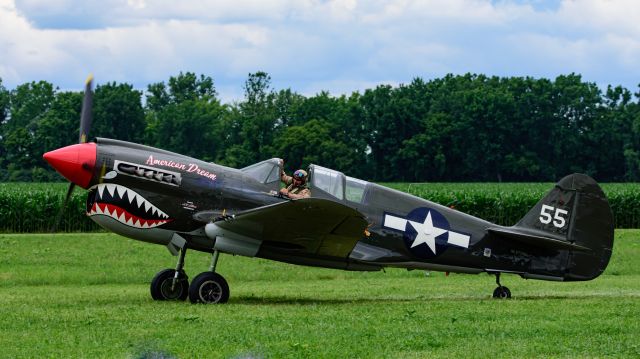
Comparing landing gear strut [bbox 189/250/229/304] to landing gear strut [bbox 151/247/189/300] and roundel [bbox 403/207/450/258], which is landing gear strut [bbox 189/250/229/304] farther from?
roundel [bbox 403/207/450/258]

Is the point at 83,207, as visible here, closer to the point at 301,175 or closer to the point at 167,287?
the point at 167,287

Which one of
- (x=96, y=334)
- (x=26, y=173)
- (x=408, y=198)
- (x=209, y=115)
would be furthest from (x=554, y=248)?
(x=209, y=115)

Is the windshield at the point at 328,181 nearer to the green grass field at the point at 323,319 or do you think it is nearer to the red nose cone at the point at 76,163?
the green grass field at the point at 323,319

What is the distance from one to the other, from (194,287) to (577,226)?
619 centimetres

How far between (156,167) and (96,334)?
400cm

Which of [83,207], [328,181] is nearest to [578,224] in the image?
[328,181]

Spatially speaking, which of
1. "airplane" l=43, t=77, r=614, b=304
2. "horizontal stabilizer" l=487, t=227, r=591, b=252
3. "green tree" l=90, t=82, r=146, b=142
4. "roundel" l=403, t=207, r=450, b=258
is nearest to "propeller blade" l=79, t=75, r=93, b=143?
"airplane" l=43, t=77, r=614, b=304

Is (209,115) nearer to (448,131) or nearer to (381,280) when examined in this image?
(448,131)

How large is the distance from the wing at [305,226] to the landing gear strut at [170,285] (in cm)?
133

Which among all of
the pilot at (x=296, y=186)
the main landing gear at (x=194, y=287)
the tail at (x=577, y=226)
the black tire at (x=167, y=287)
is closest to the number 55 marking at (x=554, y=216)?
the tail at (x=577, y=226)

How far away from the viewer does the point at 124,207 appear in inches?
578

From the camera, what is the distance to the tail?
16.2m

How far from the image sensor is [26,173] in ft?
273

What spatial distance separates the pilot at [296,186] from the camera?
15.0 metres
